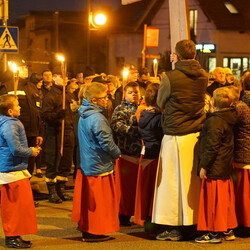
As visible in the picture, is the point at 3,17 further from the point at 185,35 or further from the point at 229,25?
the point at 229,25

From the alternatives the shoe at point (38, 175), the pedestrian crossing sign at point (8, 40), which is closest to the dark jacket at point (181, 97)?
the shoe at point (38, 175)

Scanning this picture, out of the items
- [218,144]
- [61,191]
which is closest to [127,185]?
[218,144]

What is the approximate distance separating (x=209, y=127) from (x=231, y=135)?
0.38 m

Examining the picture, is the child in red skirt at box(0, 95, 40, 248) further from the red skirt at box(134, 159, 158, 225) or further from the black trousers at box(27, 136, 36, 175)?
the black trousers at box(27, 136, 36, 175)

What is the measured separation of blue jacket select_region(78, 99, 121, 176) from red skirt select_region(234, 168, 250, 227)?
1615 mm

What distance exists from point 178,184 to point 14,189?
1.95 meters

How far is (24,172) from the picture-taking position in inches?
326

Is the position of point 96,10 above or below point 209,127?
above

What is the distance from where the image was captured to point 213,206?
824 centimetres

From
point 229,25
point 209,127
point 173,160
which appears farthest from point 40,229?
point 229,25

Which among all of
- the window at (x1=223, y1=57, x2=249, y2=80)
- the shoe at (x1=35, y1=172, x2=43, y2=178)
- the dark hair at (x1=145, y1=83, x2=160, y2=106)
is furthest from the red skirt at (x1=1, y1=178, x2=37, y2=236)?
the window at (x1=223, y1=57, x2=249, y2=80)

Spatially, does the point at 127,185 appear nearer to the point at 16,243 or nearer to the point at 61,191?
the point at 16,243

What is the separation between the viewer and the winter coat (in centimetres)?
909

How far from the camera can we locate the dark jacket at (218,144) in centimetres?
809
